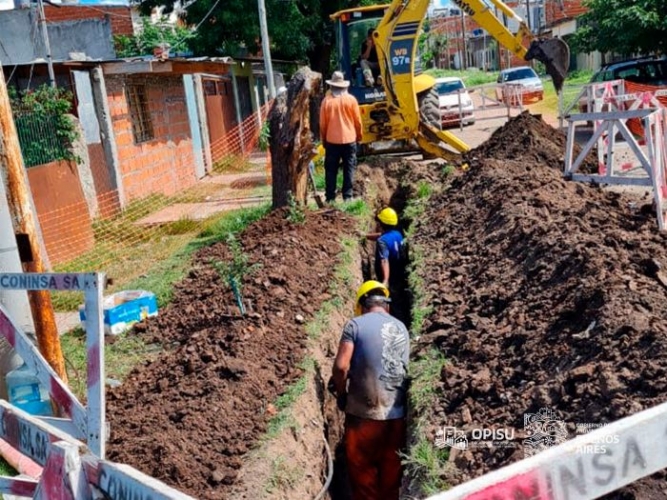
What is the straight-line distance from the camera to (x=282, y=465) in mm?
4660

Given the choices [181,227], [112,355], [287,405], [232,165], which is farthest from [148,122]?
[287,405]

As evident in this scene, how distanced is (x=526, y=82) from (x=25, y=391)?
85.0 ft

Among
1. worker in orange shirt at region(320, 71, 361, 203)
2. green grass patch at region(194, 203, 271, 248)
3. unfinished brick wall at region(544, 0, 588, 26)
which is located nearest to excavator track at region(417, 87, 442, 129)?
worker in orange shirt at region(320, 71, 361, 203)

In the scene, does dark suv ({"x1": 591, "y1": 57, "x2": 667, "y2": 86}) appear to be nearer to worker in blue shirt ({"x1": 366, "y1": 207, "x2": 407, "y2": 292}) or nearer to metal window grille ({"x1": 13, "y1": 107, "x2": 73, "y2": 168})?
worker in blue shirt ({"x1": 366, "y1": 207, "x2": 407, "y2": 292})

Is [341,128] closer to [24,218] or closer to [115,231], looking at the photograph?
[115,231]

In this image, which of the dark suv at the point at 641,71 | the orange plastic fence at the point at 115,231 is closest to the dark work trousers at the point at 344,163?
the orange plastic fence at the point at 115,231

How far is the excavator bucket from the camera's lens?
10.4 meters

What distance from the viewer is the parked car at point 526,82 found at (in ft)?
88.2

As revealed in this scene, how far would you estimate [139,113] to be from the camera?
1501 centimetres

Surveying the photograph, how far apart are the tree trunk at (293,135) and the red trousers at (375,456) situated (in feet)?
15.0

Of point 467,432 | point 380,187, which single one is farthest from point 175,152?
point 467,432

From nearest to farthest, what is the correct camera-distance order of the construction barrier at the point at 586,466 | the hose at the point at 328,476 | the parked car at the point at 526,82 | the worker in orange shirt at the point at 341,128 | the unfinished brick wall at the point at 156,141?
1. the construction barrier at the point at 586,466
2. the hose at the point at 328,476
3. the worker in orange shirt at the point at 341,128
4. the unfinished brick wall at the point at 156,141
5. the parked car at the point at 526,82

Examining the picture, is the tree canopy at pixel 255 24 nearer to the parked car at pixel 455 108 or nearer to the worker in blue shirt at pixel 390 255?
the parked car at pixel 455 108

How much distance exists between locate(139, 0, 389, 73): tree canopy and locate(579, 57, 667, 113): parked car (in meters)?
7.78
